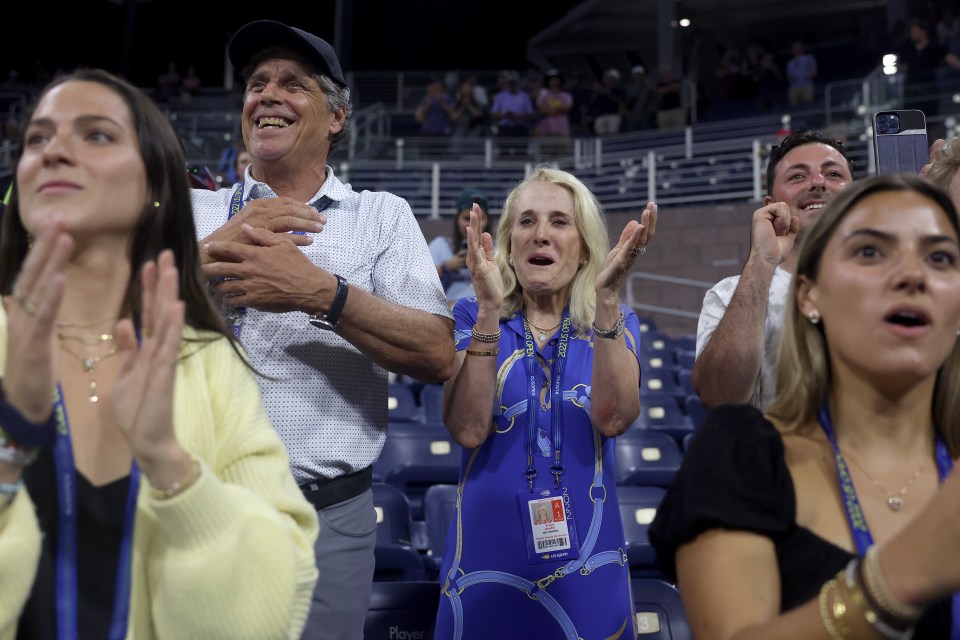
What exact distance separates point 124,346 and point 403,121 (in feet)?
39.2

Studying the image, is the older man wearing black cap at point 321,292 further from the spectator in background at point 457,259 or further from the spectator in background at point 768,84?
the spectator in background at point 768,84

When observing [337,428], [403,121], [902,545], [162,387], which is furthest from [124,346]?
[403,121]

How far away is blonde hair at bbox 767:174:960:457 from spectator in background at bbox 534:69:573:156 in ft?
31.8

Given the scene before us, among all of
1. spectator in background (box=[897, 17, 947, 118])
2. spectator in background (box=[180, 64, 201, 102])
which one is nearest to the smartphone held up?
spectator in background (box=[897, 17, 947, 118])

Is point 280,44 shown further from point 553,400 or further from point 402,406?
point 402,406

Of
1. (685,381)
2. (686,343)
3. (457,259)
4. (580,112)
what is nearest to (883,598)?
(457,259)

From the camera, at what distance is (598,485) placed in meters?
2.14

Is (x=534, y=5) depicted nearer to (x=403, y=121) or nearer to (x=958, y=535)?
(x=403, y=121)

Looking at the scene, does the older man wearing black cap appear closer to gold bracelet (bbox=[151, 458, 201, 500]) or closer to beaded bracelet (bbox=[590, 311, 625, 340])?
beaded bracelet (bbox=[590, 311, 625, 340])

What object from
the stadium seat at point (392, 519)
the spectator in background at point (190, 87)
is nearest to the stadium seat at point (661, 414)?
the stadium seat at point (392, 519)

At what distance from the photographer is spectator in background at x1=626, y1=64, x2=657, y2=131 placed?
11688mm

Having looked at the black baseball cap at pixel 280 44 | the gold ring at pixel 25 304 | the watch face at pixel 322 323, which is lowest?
the gold ring at pixel 25 304

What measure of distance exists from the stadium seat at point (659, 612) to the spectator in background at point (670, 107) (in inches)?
366

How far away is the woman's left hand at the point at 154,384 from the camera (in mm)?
1130
